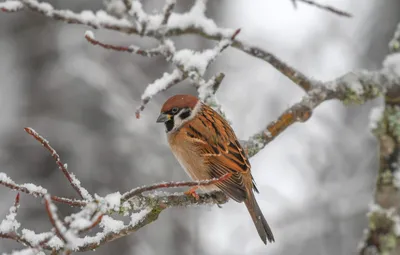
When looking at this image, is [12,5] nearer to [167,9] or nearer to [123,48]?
[123,48]

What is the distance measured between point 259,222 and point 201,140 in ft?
2.86

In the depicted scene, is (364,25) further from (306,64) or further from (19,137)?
(19,137)

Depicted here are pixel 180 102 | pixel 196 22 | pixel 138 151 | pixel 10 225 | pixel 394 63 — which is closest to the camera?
pixel 10 225

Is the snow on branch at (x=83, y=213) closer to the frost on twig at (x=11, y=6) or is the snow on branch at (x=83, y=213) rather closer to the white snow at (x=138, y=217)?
the white snow at (x=138, y=217)

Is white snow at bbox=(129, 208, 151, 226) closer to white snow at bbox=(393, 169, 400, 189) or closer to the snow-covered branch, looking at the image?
the snow-covered branch

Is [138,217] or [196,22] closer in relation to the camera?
[138,217]

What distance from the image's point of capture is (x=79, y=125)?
882cm

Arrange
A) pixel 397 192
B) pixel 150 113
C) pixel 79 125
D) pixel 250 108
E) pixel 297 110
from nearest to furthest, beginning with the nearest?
pixel 397 192, pixel 297 110, pixel 79 125, pixel 150 113, pixel 250 108

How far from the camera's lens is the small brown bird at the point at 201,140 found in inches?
171

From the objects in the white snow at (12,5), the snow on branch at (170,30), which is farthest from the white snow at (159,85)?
the white snow at (12,5)

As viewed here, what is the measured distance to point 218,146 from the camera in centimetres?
453

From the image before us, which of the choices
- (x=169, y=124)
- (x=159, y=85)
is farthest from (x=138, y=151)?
(x=159, y=85)

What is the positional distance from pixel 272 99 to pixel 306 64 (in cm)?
113

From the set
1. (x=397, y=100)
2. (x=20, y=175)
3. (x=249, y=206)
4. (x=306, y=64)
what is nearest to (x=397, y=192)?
(x=397, y=100)
